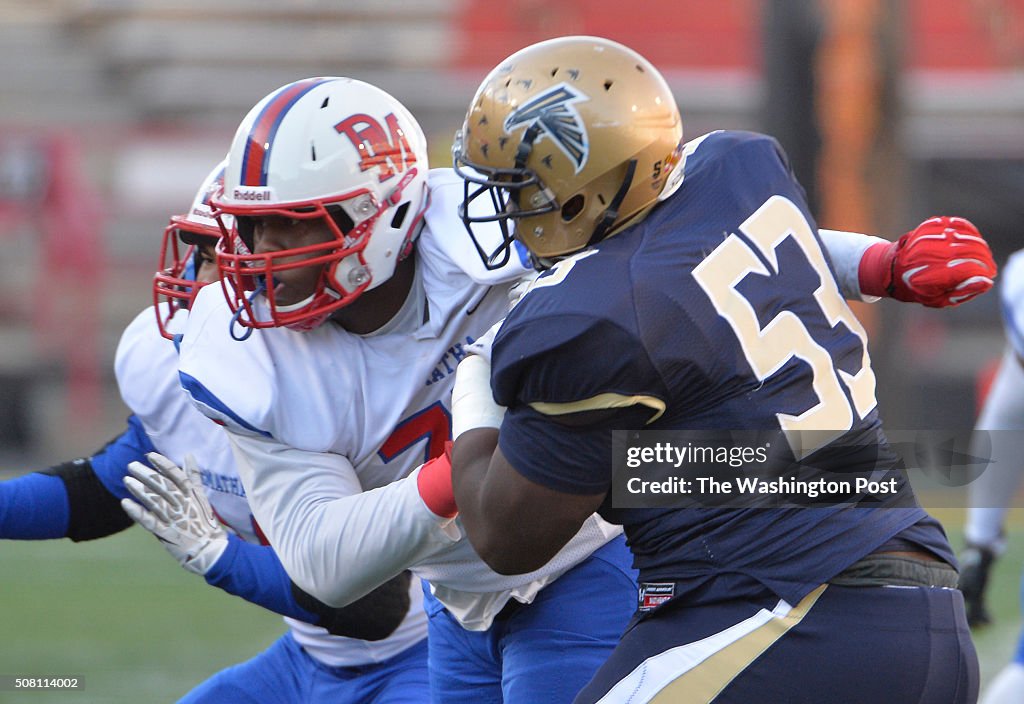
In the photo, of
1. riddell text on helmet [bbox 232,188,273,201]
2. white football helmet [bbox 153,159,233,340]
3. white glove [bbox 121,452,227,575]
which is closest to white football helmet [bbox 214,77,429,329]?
riddell text on helmet [bbox 232,188,273,201]

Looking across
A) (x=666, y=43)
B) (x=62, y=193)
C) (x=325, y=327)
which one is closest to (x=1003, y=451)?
(x=325, y=327)

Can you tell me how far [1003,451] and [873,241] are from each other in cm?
183

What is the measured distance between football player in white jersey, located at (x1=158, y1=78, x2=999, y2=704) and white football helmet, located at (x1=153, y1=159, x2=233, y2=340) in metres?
0.21

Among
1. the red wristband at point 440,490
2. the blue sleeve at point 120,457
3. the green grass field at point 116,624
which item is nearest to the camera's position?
the red wristband at point 440,490

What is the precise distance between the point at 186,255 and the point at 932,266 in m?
1.55

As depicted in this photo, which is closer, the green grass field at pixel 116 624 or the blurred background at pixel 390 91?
the green grass field at pixel 116 624

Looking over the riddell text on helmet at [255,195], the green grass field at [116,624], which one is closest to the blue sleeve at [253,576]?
the riddell text on helmet at [255,195]

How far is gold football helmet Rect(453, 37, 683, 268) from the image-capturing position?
209 cm

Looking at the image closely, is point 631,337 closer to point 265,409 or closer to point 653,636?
point 653,636

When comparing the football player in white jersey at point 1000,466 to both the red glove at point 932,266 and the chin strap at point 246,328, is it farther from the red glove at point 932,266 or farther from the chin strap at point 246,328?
the chin strap at point 246,328

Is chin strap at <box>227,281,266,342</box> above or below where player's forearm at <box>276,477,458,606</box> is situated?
above

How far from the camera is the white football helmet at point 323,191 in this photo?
2.50 meters

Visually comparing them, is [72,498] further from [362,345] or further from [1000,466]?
[1000,466]
